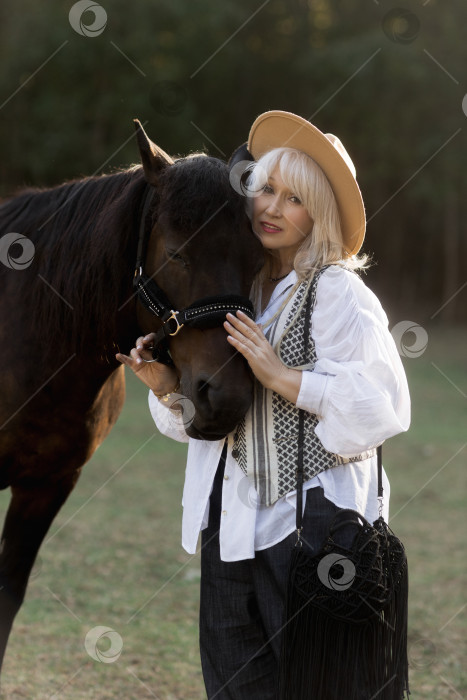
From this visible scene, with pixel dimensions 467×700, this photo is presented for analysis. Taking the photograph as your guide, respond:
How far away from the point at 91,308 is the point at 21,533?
3.72 ft

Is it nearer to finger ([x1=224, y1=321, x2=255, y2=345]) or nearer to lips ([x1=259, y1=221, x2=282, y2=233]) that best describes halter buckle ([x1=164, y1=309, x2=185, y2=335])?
finger ([x1=224, y1=321, x2=255, y2=345])

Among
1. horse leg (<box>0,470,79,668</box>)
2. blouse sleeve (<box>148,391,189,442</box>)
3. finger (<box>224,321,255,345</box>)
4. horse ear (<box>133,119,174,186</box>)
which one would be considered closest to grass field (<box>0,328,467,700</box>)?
horse leg (<box>0,470,79,668</box>)

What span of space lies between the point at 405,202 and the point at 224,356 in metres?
19.8

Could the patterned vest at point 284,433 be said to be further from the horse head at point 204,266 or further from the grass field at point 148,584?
the grass field at point 148,584

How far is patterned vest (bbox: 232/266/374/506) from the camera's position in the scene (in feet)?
6.66

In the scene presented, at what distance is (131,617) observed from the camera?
4098mm

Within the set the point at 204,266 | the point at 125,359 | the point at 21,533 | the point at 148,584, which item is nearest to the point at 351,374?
the point at 204,266

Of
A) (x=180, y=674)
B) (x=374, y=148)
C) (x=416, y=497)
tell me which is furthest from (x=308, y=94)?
(x=180, y=674)

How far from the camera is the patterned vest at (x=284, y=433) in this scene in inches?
79.9

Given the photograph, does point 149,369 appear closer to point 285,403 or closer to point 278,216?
point 285,403

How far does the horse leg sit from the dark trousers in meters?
0.96

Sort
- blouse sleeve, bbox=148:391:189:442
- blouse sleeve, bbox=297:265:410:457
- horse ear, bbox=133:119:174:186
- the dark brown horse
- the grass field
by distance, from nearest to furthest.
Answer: blouse sleeve, bbox=297:265:410:457, the dark brown horse, horse ear, bbox=133:119:174:186, blouse sleeve, bbox=148:391:189:442, the grass field

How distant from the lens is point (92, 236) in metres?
2.40

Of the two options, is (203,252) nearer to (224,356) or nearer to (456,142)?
(224,356)
